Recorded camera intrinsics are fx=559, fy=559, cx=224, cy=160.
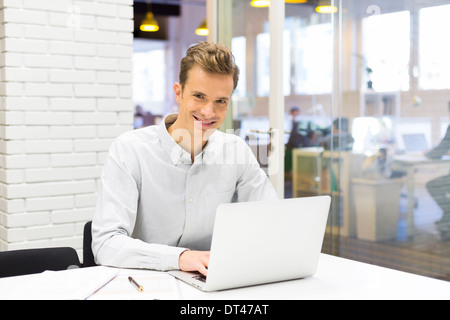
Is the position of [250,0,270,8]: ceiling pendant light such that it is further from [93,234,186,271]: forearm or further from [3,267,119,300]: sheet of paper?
[3,267,119,300]: sheet of paper

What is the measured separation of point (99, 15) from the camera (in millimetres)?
3061

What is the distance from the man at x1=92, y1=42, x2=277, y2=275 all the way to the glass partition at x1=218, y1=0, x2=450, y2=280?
1427 mm

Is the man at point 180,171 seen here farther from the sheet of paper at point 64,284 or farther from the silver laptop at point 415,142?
the silver laptop at point 415,142

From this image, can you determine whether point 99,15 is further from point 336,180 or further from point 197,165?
point 336,180

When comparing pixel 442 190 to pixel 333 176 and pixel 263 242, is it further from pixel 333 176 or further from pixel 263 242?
pixel 263 242

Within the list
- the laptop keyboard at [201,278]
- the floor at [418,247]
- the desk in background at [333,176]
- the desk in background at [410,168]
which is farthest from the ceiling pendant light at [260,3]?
the laptop keyboard at [201,278]

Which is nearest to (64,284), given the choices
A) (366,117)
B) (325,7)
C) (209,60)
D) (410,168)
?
(209,60)

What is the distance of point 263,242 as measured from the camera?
4.58 feet

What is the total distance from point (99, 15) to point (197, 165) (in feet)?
4.94

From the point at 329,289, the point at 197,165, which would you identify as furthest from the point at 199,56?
the point at 329,289

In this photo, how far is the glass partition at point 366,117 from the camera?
301cm

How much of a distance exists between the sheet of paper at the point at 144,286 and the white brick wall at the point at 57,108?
5.04 feet

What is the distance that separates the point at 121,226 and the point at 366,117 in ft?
7.07
